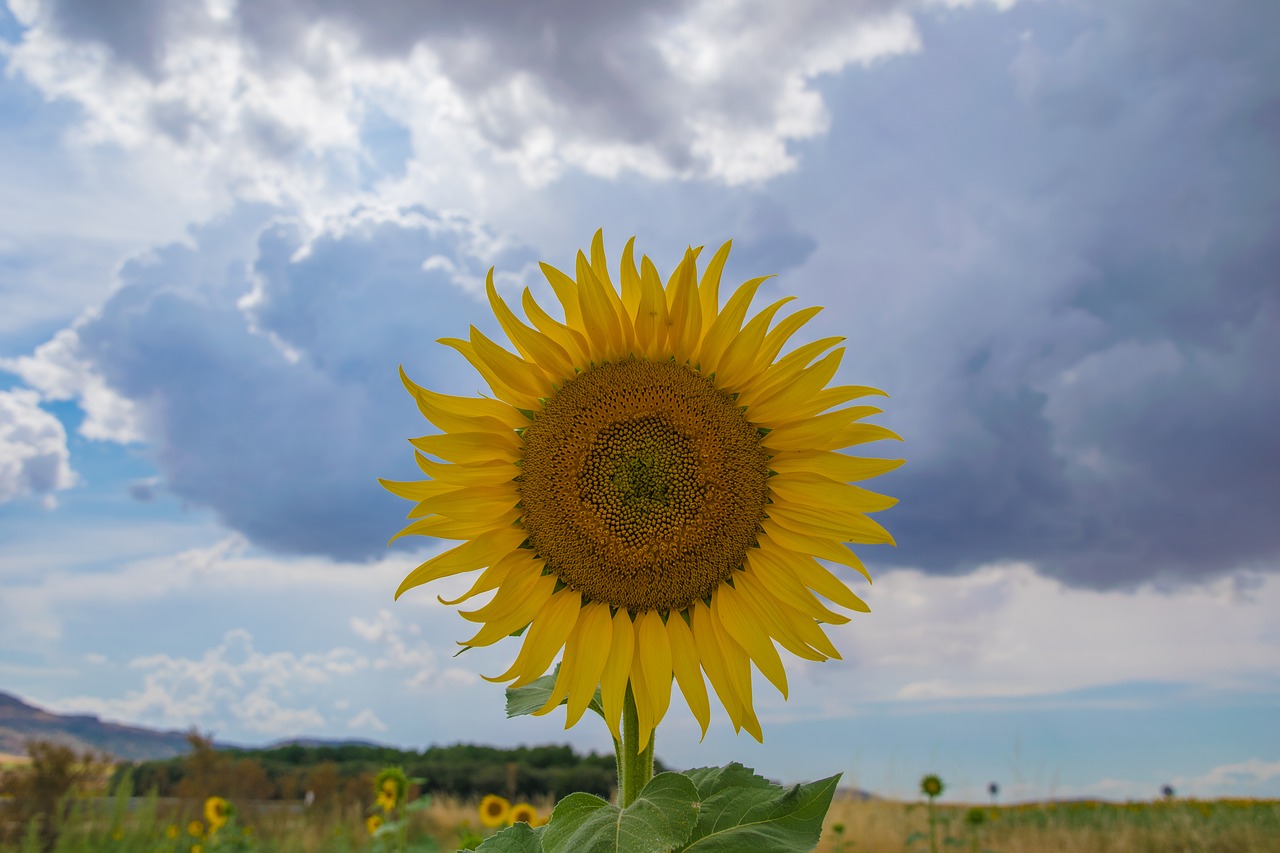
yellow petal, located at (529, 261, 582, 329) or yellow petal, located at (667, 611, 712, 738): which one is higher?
yellow petal, located at (529, 261, 582, 329)

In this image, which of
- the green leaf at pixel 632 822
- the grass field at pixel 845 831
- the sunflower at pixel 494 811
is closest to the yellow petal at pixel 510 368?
the green leaf at pixel 632 822

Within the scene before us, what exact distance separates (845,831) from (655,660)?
973 cm

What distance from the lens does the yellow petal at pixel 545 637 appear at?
2.79 meters

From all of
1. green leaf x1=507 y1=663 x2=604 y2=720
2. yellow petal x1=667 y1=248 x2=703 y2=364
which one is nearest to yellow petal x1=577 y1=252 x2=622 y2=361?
yellow petal x1=667 y1=248 x2=703 y2=364

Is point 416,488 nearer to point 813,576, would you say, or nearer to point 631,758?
point 631,758

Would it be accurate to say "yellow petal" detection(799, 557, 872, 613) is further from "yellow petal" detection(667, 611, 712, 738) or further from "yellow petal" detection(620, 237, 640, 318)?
"yellow petal" detection(620, 237, 640, 318)

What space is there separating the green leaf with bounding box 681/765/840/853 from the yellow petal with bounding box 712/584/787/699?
0.89 ft

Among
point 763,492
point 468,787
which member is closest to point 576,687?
point 763,492

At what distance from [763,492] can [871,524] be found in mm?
335

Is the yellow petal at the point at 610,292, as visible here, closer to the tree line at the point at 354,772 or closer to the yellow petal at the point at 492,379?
the yellow petal at the point at 492,379

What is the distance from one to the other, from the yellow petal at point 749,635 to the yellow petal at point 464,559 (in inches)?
26.2

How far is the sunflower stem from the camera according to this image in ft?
8.73

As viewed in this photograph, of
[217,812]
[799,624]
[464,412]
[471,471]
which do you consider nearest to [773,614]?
[799,624]

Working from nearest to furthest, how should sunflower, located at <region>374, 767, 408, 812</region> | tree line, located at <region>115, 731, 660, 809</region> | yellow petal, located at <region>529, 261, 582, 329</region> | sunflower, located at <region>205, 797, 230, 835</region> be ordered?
yellow petal, located at <region>529, 261, 582, 329</region>, sunflower, located at <region>374, 767, 408, 812</region>, sunflower, located at <region>205, 797, 230, 835</region>, tree line, located at <region>115, 731, 660, 809</region>
